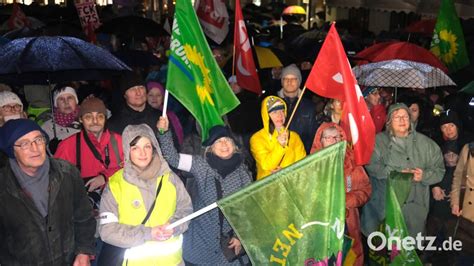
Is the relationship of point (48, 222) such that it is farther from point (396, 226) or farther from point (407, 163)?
point (407, 163)

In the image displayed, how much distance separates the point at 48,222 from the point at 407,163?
335 centimetres

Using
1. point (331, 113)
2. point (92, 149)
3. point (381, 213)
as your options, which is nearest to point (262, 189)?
point (92, 149)

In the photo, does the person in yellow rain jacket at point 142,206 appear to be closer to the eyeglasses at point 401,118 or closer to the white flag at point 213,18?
the eyeglasses at point 401,118

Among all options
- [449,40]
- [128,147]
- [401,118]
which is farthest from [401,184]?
[449,40]

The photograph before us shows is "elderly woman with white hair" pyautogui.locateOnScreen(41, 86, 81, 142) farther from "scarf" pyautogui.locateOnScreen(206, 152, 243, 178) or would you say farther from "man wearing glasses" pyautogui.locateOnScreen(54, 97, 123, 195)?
"scarf" pyautogui.locateOnScreen(206, 152, 243, 178)

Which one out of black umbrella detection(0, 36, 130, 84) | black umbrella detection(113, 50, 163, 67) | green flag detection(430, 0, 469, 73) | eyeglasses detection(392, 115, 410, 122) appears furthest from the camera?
black umbrella detection(113, 50, 163, 67)

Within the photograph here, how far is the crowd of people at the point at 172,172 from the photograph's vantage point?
4395 millimetres

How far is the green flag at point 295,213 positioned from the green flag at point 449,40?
6.39m

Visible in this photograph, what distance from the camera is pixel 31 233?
4.30 m

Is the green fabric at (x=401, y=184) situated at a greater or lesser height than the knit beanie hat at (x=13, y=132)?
lesser

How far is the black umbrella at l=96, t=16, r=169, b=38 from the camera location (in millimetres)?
12477

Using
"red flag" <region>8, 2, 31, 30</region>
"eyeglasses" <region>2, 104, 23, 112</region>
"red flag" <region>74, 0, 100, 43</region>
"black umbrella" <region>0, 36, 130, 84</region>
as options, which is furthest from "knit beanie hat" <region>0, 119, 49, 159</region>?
"red flag" <region>8, 2, 31, 30</region>

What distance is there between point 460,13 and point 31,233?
1515 cm

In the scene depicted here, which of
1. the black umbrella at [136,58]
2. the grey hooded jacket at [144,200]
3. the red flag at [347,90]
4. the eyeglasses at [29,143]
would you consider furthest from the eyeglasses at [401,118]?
the black umbrella at [136,58]
